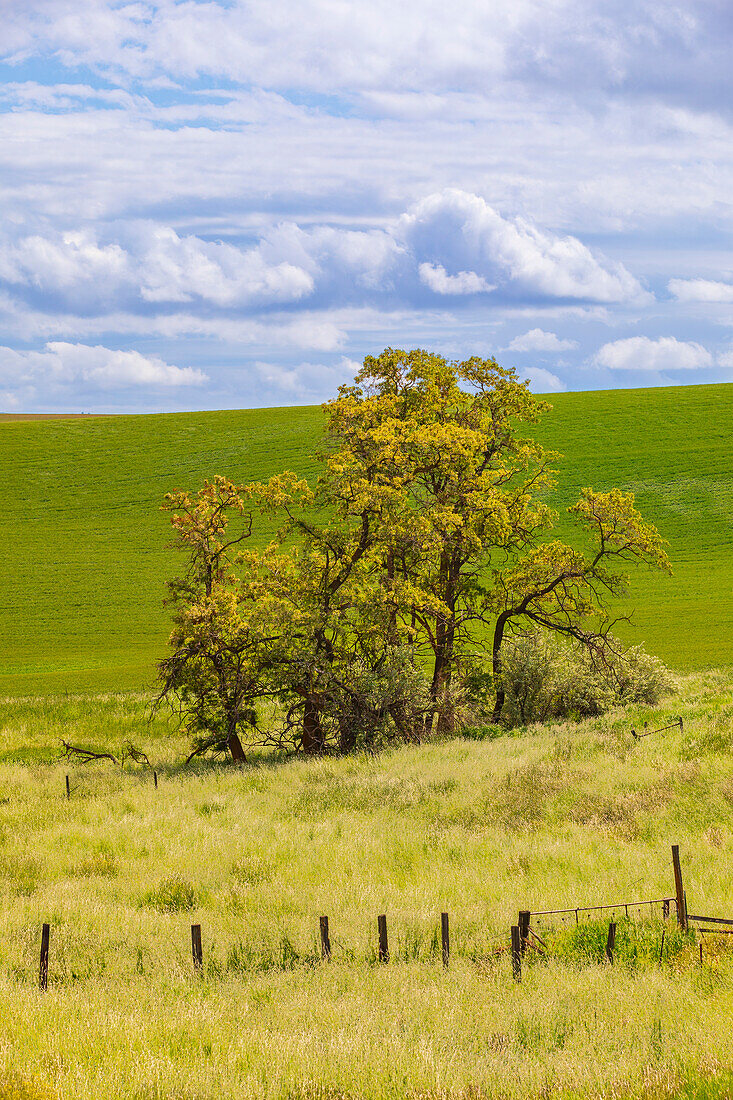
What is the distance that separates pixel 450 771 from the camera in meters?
18.1

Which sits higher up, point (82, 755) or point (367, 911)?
point (367, 911)

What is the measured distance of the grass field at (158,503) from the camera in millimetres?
45375

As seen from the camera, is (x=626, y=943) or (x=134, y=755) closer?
(x=626, y=943)

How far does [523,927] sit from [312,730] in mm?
15960

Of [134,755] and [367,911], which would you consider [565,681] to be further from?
[367,911]

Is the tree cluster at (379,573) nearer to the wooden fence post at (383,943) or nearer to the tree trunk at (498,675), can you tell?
the tree trunk at (498,675)

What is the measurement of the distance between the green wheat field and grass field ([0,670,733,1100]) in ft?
0.13

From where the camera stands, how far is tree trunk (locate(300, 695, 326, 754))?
24609mm

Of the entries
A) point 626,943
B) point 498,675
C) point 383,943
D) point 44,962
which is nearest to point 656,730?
point 498,675

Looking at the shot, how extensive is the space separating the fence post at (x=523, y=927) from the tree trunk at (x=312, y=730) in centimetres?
1550

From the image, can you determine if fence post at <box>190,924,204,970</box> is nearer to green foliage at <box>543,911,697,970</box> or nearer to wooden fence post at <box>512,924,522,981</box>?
wooden fence post at <box>512,924,522,981</box>

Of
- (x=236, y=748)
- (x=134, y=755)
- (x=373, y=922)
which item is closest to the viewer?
(x=373, y=922)

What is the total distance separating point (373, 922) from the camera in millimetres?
10750

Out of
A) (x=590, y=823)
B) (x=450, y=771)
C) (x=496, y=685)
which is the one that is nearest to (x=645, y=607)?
(x=496, y=685)
